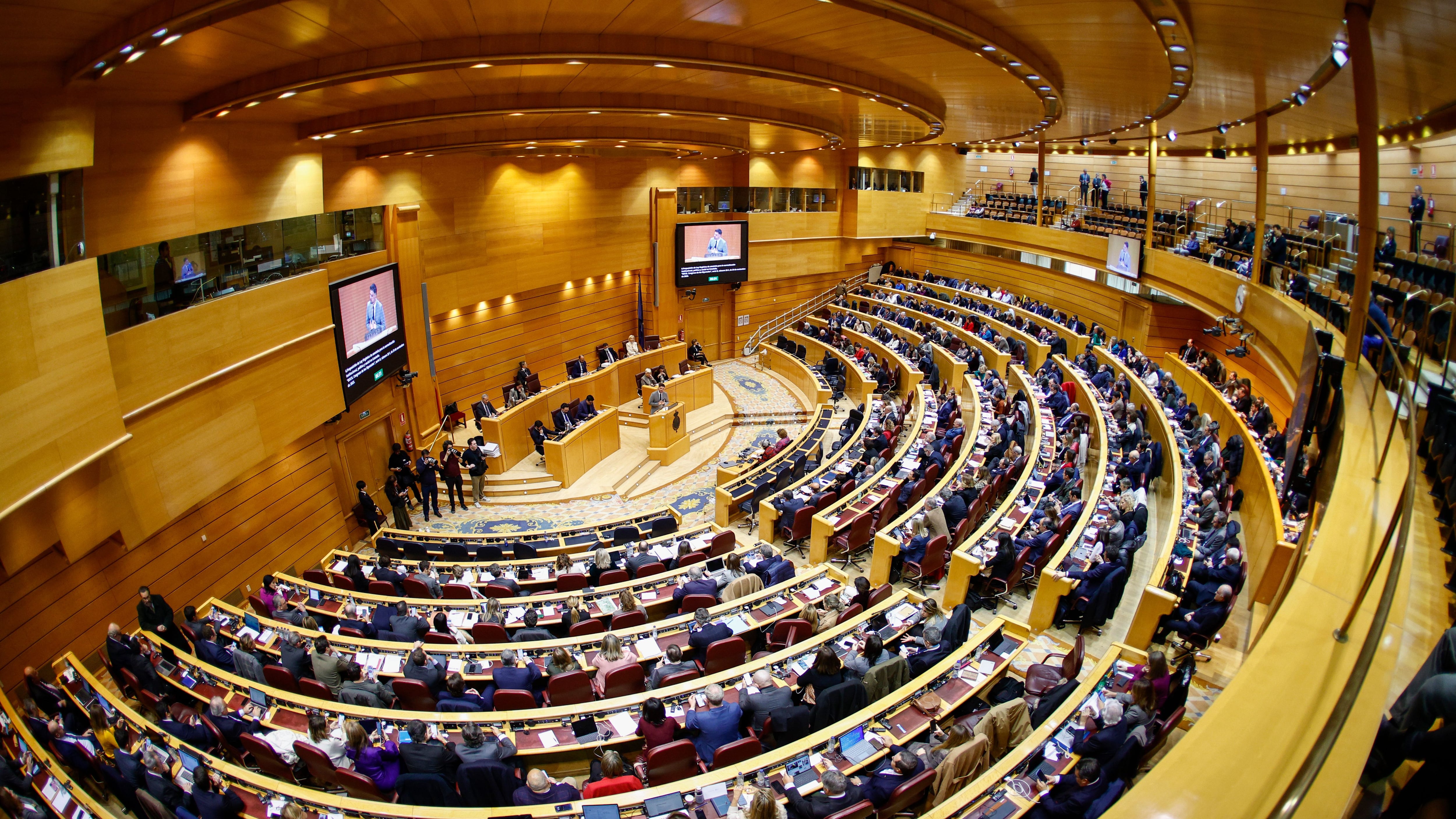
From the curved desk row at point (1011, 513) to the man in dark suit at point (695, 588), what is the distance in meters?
2.85

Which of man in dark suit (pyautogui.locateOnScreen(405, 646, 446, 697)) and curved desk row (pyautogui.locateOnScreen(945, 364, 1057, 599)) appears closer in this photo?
man in dark suit (pyautogui.locateOnScreen(405, 646, 446, 697))

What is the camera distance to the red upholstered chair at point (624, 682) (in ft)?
22.2

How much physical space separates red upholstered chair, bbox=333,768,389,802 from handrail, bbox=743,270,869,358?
19.9m

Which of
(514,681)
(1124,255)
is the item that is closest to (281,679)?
(514,681)

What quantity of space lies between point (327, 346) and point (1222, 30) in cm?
1182

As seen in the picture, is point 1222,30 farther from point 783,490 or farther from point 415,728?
point 415,728

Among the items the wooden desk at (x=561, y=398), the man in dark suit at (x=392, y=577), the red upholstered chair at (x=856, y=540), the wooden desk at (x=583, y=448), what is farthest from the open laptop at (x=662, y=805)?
the wooden desk at (x=561, y=398)

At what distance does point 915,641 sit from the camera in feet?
23.9

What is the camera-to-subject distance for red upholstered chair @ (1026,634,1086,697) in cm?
655

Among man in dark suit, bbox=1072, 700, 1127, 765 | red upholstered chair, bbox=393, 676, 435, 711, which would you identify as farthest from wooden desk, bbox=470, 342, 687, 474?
man in dark suit, bbox=1072, 700, 1127, 765

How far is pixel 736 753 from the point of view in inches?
223

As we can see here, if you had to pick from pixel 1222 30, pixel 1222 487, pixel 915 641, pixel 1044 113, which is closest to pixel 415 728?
pixel 915 641

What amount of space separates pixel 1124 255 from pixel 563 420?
1349 cm

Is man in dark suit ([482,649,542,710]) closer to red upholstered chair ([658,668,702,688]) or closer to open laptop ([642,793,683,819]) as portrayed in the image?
red upholstered chair ([658,668,702,688])
